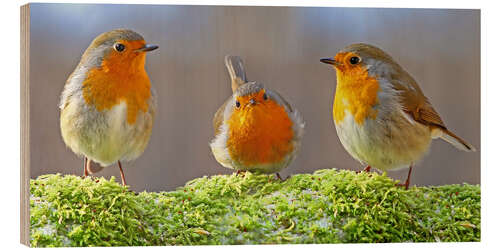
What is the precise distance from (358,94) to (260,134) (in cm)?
73

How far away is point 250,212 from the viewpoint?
15.8 ft

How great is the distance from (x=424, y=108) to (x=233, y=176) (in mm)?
1449

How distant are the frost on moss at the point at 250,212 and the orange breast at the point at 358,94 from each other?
0.46 m

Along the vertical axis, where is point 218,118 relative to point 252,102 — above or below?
below

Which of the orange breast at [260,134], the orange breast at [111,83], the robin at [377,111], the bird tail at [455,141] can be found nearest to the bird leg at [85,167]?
the orange breast at [111,83]

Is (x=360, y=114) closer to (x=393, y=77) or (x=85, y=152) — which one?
(x=393, y=77)

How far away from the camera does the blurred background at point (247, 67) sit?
4.65m

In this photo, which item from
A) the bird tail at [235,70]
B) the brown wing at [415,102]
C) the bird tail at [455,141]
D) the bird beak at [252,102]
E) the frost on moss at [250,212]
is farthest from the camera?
the bird tail at [455,141]

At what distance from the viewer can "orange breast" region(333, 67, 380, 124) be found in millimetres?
4867

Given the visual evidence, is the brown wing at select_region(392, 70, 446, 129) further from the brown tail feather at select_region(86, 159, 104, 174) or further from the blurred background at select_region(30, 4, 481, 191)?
the brown tail feather at select_region(86, 159, 104, 174)

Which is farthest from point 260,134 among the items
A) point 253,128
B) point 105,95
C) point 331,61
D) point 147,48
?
point 105,95

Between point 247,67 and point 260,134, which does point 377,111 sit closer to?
point 260,134

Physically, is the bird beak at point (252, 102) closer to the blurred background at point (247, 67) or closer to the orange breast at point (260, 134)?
the orange breast at point (260, 134)

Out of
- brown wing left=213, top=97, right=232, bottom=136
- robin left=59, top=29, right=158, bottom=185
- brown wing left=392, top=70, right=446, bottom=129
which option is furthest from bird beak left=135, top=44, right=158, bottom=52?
brown wing left=392, top=70, right=446, bottom=129
